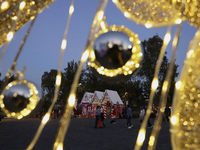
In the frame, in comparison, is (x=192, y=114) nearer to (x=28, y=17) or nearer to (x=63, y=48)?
(x=63, y=48)

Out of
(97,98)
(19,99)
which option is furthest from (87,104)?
(19,99)

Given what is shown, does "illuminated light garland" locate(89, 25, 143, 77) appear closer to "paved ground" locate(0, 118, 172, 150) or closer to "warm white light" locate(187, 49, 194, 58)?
"warm white light" locate(187, 49, 194, 58)

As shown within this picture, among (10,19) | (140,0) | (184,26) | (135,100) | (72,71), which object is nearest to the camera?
(184,26)

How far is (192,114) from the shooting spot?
2.64 feet

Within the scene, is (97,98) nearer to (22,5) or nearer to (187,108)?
(22,5)

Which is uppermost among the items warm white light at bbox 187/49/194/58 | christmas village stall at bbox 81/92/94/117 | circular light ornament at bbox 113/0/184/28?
christmas village stall at bbox 81/92/94/117

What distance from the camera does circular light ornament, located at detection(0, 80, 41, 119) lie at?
1.39m

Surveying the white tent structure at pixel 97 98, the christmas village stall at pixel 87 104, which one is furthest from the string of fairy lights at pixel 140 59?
the christmas village stall at pixel 87 104

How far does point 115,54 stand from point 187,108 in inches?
15.9

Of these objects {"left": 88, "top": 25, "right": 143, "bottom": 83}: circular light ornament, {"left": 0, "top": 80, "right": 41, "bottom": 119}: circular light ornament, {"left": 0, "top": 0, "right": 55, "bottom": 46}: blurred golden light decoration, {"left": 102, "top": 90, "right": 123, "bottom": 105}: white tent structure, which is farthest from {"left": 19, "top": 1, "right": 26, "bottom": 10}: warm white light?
{"left": 102, "top": 90, "right": 123, "bottom": 105}: white tent structure

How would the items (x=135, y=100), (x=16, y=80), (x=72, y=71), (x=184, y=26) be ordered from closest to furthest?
(x=184, y=26)
(x=16, y=80)
(x=135, y=100)
(x=72, y=71)

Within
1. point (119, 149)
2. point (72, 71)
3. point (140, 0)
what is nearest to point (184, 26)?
point (140, 0)

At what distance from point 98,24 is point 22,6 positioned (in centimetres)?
41

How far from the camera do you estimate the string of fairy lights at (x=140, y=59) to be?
2.62 ft
